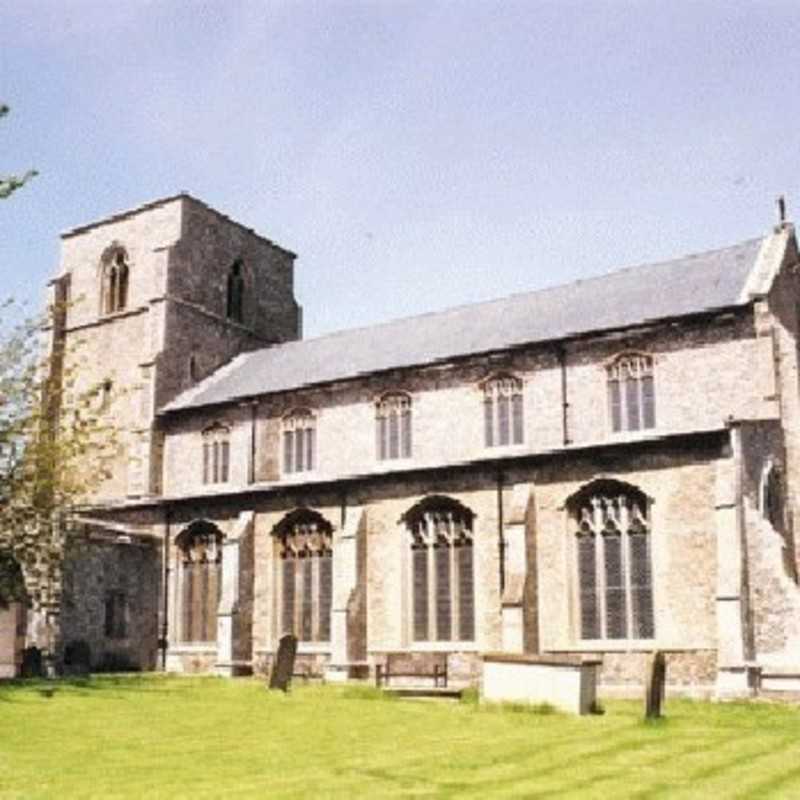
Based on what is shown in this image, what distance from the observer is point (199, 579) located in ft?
105

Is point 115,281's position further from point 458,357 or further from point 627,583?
point 627,583

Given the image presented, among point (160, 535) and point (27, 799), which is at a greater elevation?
point (160, 535)

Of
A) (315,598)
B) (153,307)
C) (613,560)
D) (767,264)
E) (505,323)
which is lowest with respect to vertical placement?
(315,598)

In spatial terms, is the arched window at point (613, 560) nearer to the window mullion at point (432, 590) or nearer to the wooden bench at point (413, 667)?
the wooden bench at point (413, 667)

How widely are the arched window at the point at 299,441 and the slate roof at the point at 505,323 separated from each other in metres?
1.04

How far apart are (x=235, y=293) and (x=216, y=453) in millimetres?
9564

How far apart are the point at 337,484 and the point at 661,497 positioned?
950 cm

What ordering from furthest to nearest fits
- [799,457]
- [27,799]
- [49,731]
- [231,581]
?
[231,581] < [799,457] < [49,731] < [27,799]

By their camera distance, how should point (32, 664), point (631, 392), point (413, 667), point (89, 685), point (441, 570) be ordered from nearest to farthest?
point (89, 685)
point (413, 667)
point (631, 392)
point (441, 570)
point (32, 664)

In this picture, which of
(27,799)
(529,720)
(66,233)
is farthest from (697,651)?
(66,233)

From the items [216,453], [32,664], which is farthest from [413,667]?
[216,453]

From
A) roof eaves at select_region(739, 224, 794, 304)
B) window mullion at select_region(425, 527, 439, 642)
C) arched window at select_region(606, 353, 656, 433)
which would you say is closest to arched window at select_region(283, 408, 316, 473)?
window mullion at select_region(425, 527, 439, 642)

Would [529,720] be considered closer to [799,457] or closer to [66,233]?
[799,457]

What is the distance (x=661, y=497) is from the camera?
78.5 feet
